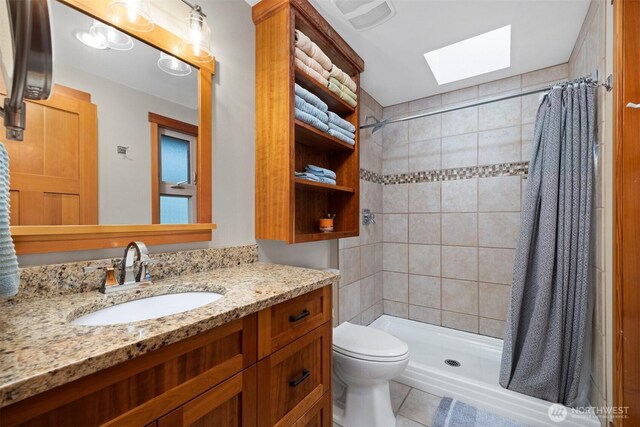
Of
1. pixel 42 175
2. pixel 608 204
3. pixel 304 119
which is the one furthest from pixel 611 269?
pixel 42 175

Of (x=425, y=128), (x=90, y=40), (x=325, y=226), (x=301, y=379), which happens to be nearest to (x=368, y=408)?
(x=301, y=379)

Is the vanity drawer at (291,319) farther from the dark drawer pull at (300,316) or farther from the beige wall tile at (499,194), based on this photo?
the beige wall tile at (499,194)

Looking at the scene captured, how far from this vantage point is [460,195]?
7.72 ft

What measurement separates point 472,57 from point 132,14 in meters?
2.18

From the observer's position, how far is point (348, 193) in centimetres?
185

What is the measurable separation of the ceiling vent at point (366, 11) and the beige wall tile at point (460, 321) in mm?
2343

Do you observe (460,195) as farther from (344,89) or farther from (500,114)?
(344,89)

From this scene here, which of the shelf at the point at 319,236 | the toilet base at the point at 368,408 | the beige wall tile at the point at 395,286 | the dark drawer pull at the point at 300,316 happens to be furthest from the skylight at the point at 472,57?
the toilet base at the point at 368,408

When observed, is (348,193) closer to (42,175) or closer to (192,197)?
(192,197)

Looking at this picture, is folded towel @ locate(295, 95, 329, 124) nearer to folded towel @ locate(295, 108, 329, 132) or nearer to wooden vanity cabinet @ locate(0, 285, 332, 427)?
folded towel @ locate(295, 108, 329, 132)

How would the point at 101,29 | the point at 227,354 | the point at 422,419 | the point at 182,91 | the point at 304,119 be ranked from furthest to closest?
the point at 422,419 → the point at 304,119 → the point at 182,91 → the point at 101,29 → the point at 227,354

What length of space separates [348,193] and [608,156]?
1.30 meters

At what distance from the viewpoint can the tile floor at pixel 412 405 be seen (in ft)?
4.89

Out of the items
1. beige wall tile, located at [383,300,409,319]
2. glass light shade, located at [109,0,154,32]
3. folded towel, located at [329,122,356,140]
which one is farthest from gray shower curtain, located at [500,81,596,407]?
glass light shade, located at [109,0,154,32]
